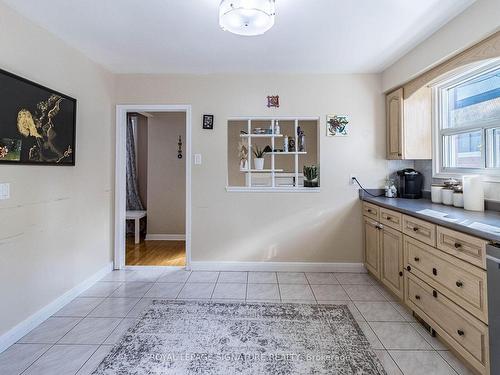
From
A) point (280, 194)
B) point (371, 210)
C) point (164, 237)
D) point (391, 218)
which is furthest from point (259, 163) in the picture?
point (164, 237)

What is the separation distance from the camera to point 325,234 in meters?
3.32

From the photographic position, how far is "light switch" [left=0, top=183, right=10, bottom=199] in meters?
1.88

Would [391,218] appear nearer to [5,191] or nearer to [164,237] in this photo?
[5,191]

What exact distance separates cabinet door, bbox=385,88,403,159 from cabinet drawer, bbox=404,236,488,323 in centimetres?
118

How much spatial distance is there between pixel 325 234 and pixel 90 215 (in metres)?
2.69

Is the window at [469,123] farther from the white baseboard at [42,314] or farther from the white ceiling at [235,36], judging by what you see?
the white baseboard at [42,314]

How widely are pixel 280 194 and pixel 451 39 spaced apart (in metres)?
2.12

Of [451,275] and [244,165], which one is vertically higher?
[244,165]

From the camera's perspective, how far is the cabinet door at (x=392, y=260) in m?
2.41

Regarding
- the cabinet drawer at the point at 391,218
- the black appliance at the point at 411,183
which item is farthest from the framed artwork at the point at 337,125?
the cabinet drawer at the point at 391,218

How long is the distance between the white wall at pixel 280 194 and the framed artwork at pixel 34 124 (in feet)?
3.25

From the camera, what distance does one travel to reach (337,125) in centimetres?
328

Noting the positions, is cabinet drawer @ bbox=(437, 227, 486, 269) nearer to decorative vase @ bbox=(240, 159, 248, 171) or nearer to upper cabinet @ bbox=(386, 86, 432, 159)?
upper cabinet @ bbox=(386, 86, 432, 159)

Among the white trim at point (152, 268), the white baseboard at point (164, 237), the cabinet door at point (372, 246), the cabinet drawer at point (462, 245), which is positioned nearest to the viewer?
the cabinet drawer at point (462, 245)
